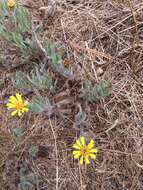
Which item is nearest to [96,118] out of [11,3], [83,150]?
[83,150]

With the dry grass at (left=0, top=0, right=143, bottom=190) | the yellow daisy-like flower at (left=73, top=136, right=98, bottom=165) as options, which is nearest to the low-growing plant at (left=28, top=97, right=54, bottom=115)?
the dry grass at (left=0, top=0, right=143, bottom=190)

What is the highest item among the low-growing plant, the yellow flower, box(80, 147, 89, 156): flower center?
the yellow flower

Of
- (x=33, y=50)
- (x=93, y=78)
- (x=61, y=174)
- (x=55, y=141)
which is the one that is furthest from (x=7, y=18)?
(x=61, y=174)

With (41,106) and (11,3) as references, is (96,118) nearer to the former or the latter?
(41,106)

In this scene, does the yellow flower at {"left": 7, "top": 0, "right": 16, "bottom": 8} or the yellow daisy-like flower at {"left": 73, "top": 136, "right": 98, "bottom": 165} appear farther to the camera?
the yellow flower at {"left": 7, "top": 0, "right": 16, "bottom": 8}

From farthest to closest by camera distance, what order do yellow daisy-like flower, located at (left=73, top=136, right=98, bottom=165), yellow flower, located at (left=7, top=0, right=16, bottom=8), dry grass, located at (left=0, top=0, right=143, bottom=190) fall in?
yellow flower, located at (left=7, top=0, right=16, bottom=8) → dry grass, located at (left=0, top=0, right=143, bottom=190) → yellow daisy-like flower, located at (left=73, top=136, right=98, bottom=165)

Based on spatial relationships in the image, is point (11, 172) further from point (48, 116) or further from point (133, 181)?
point (133, 181)

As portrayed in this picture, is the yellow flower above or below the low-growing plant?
above

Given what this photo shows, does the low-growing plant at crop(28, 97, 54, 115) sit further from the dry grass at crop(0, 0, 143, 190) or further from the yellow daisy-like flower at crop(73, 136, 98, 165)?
the yellow daisy-like flower at crop(73, 136, 98, 165)
